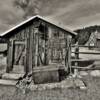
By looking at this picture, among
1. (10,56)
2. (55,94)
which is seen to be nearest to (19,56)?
(10,56)

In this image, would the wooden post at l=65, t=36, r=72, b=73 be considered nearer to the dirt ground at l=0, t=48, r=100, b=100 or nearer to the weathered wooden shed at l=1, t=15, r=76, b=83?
the weathered wooden shed at l=1, t=15, r=76, b=83

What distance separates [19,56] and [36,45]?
5.81 feet

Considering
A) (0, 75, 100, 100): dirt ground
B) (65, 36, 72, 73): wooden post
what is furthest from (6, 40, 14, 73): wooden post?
(65, 36, 72, 73): wooden post

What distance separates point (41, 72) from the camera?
6383mm

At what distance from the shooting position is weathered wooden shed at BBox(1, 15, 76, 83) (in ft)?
28.6

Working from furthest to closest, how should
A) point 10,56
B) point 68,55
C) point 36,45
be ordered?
point 10,56 < point 36,45 < point 68,55

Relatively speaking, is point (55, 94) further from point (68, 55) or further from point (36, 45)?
point (36, 45)

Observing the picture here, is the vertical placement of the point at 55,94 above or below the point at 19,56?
below

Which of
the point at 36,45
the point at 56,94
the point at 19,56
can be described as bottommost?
the point at 56,94

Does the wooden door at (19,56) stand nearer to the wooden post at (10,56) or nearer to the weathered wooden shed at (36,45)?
the weathered wooden shed at (36,45)

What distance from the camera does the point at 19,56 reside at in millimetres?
8859

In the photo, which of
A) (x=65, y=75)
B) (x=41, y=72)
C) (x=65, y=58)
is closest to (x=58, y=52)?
(x=65, y=58)

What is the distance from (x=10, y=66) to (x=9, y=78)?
5.63 ft

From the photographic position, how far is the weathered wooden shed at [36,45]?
8719 mm
